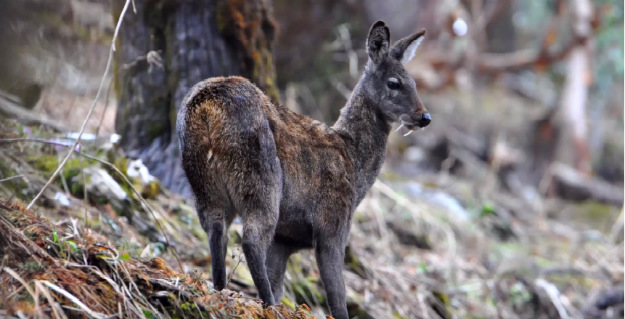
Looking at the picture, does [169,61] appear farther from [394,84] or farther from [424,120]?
[424,120]

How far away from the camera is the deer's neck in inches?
221

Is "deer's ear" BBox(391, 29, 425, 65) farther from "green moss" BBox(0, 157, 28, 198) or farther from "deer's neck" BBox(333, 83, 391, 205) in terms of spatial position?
"green moss" BBox(0, 157, 28, 198)

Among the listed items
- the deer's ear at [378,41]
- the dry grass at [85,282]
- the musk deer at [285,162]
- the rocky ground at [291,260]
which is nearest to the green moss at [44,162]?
the rocky ground at [291,260]

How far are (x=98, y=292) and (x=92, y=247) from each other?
0.34 meters

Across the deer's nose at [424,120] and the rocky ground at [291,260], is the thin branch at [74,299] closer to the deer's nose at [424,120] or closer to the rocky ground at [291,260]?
the rocky ground at [291,260]

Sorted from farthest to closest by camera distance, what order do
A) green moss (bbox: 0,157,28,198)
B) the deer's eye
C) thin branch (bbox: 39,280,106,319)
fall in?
the deer's eye, green moss (bbox: 0,157,28,198), thin branch (bbox: 39,280,106,319)

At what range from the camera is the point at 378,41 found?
5.71 m

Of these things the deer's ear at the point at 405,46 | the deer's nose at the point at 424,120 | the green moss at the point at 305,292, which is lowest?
the green moss at the point at 305,292

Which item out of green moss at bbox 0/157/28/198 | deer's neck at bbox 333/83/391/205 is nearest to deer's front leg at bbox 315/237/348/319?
deer's neck at bbox 333/83/391/205

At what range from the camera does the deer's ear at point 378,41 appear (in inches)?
221

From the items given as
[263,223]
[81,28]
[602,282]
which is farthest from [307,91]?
[263,223]

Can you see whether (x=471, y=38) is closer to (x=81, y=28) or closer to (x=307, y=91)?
(x=307, y=91)

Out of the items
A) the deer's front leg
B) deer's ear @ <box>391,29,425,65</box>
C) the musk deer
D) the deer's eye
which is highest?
deer's ear @ <box>391,29,425,65</box>

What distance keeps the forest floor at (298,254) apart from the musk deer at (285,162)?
0.30 meters
